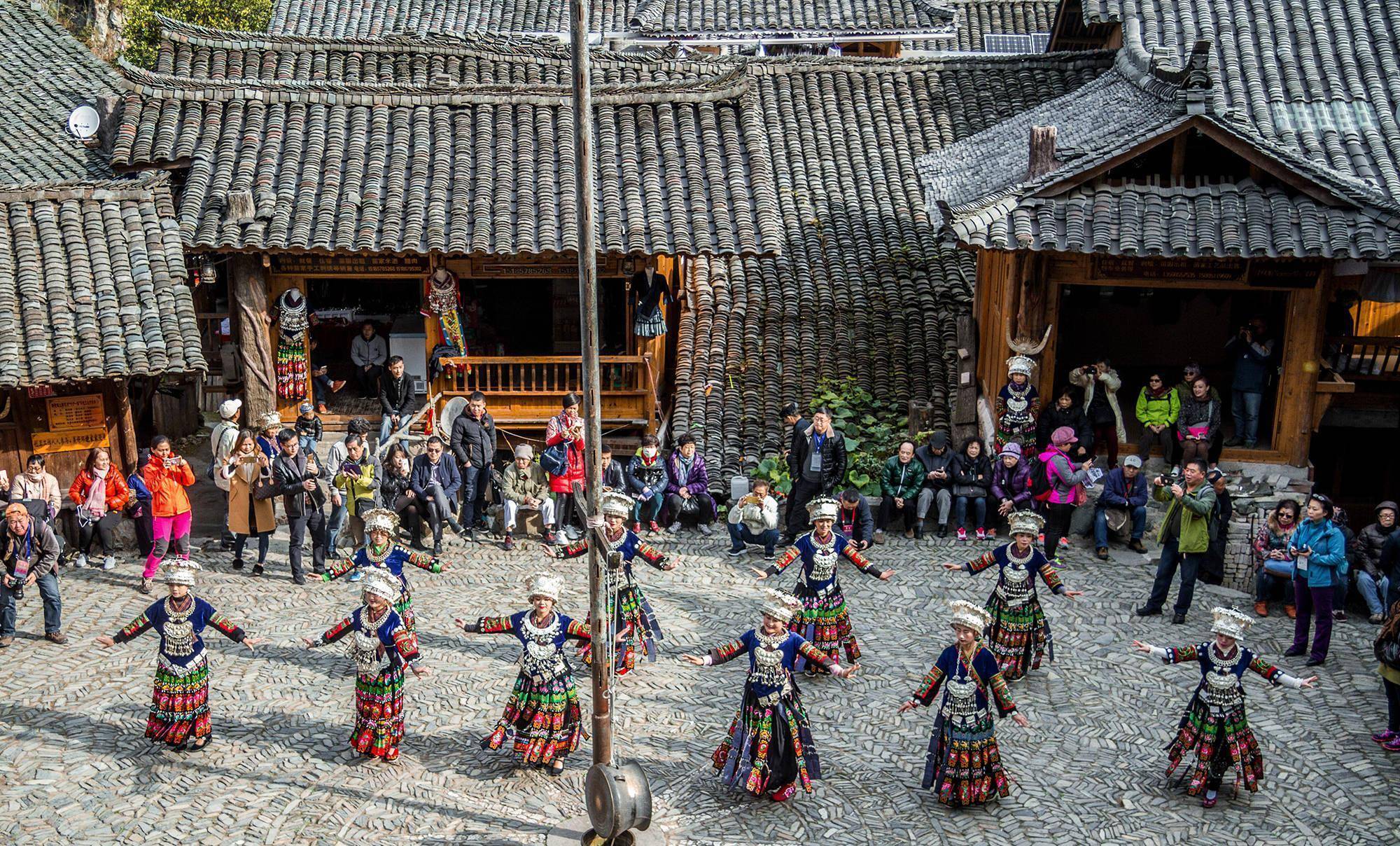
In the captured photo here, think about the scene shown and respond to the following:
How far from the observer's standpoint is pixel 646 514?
15789 millimetres

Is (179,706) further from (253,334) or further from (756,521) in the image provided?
(253,334)

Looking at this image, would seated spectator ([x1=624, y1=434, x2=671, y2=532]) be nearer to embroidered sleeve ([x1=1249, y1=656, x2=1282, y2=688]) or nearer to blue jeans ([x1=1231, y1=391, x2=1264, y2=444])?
blue jeans ([x1=1231, y1=391, x2=1264, y2=444])

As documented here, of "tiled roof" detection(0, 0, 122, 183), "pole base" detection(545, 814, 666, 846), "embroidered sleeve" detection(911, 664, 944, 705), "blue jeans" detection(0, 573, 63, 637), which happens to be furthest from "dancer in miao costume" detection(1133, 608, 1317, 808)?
"tiled roof" detection(0, 0, 122, 183)

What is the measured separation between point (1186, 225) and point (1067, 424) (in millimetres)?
2726

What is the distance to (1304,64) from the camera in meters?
18.3

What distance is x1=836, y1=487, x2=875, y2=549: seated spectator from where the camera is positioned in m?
14.5

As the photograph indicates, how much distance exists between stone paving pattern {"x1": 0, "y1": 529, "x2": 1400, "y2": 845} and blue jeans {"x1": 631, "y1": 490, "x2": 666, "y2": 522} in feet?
5.52

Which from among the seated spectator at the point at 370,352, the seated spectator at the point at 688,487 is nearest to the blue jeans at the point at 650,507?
the seated spectator at the point at 688,487

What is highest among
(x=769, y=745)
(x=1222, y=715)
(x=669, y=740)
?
(x=1222, y=715)

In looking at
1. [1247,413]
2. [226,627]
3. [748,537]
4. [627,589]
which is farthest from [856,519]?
[226,627]

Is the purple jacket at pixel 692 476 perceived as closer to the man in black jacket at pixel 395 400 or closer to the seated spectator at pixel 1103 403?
the man in black jacket at pixel 395 400

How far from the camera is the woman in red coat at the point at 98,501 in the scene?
14250 mm

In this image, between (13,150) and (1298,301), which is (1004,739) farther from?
(13,150)

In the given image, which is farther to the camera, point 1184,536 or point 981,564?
point 1184,536
